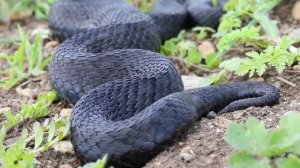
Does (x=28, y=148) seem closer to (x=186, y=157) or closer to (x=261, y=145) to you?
(x=186, y=157)

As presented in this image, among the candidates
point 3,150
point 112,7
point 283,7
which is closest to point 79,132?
point 3,150

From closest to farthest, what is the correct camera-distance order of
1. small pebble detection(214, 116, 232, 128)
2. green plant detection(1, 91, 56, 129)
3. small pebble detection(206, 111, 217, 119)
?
small pebble detection(214, 116, 232, 128) → small pebble detection(206, 111, 217, 119) → green plant detection(1, 91, 56, 129)

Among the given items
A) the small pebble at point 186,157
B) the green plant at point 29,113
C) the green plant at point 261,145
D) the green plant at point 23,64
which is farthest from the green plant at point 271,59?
the green plant at point 23,64

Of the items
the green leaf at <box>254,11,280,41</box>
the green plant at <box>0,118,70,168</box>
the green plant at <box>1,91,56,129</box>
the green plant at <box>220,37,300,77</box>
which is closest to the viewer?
the green plant at <box>0,118,70,168</box>

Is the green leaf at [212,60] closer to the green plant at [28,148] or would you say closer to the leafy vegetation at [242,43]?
the leafy vegetation at [242,43]

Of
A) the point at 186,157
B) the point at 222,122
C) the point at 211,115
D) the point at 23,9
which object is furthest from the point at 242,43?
the point at 23,9

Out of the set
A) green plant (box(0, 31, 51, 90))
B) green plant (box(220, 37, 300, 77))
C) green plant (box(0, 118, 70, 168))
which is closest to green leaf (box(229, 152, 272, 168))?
green plant (box(0, 118, 70, 168))

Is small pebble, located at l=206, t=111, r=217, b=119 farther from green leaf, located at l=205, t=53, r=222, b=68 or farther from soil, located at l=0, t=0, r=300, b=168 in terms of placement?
green leaf, located at l=205, t=53, r=222, b=68
